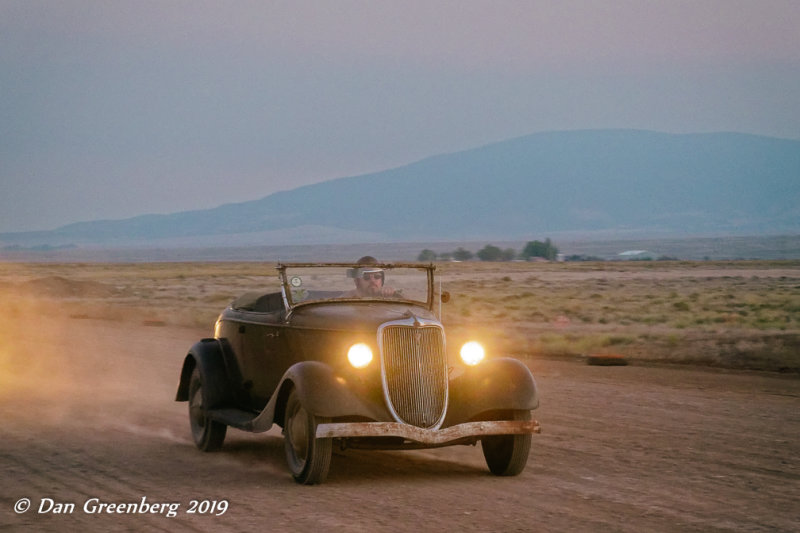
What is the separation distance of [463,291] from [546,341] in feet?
104

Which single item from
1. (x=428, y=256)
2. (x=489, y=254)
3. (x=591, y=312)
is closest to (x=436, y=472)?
(x=428, y=256)

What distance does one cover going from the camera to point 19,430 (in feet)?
39.1

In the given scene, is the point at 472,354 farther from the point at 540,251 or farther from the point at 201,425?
the point at 540,251

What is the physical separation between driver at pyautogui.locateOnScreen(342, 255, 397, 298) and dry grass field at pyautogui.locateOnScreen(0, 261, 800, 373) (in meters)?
0.93

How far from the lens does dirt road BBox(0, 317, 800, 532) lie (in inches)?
302

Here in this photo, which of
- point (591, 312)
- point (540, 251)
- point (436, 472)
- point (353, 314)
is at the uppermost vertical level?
point (353, 314)

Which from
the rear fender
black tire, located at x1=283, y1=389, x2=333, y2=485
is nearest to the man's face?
black tire, located at x1=283, y1=389, x2=333, y2=485

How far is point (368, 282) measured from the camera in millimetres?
10297

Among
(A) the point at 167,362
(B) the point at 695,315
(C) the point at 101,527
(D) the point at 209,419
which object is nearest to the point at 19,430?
(D) the point at 209,419

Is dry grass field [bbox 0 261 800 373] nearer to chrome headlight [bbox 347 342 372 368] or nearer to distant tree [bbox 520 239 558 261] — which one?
chrome headlight [bbox 347 342 372 368]

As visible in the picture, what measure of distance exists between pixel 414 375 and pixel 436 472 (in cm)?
107

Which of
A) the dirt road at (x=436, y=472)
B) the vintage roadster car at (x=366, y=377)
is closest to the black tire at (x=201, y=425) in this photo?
the vintage roadster car at (x=366, y=377)

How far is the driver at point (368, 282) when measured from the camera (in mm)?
10216

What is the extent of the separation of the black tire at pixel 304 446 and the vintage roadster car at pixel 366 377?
0.4 inches
